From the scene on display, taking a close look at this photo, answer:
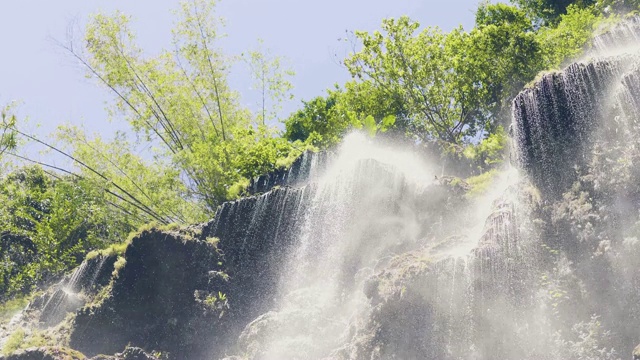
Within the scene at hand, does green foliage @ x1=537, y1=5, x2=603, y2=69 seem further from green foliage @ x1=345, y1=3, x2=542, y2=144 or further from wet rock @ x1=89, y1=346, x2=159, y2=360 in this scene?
wet rock @ x1=89, y1=346, x2=159, y2=360

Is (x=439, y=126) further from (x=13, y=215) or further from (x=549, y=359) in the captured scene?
(x=13, y=215)

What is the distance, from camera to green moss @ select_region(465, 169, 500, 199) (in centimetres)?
2028

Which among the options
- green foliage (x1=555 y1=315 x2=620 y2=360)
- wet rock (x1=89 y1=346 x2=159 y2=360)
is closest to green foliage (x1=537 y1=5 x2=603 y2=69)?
green foliage (x1=555 y1=315 x2=620 y2=360)

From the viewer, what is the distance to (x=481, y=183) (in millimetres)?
20766

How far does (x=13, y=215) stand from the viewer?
102 feet

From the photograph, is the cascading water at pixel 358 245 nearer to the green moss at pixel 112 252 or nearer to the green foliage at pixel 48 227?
the green moss at pixel 112 252

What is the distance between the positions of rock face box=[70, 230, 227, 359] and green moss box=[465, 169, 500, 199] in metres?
9.28

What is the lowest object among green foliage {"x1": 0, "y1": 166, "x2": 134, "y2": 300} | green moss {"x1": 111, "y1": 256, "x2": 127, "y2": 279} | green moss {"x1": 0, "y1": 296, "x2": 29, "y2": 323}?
green moss {"x1": 0, "y1": 296, "x2": 29, "y2": 323}

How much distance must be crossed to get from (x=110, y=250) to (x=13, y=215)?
32.4 ft

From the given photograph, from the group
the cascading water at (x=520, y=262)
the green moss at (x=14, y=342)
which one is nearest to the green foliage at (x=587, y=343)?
the cascading water at (x=520, y=262)

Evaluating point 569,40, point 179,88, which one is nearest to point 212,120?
point 179,88

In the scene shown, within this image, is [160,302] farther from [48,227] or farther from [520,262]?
[520,262]

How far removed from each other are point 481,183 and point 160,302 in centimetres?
1214

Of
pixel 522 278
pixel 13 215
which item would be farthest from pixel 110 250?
pixel 522 278
